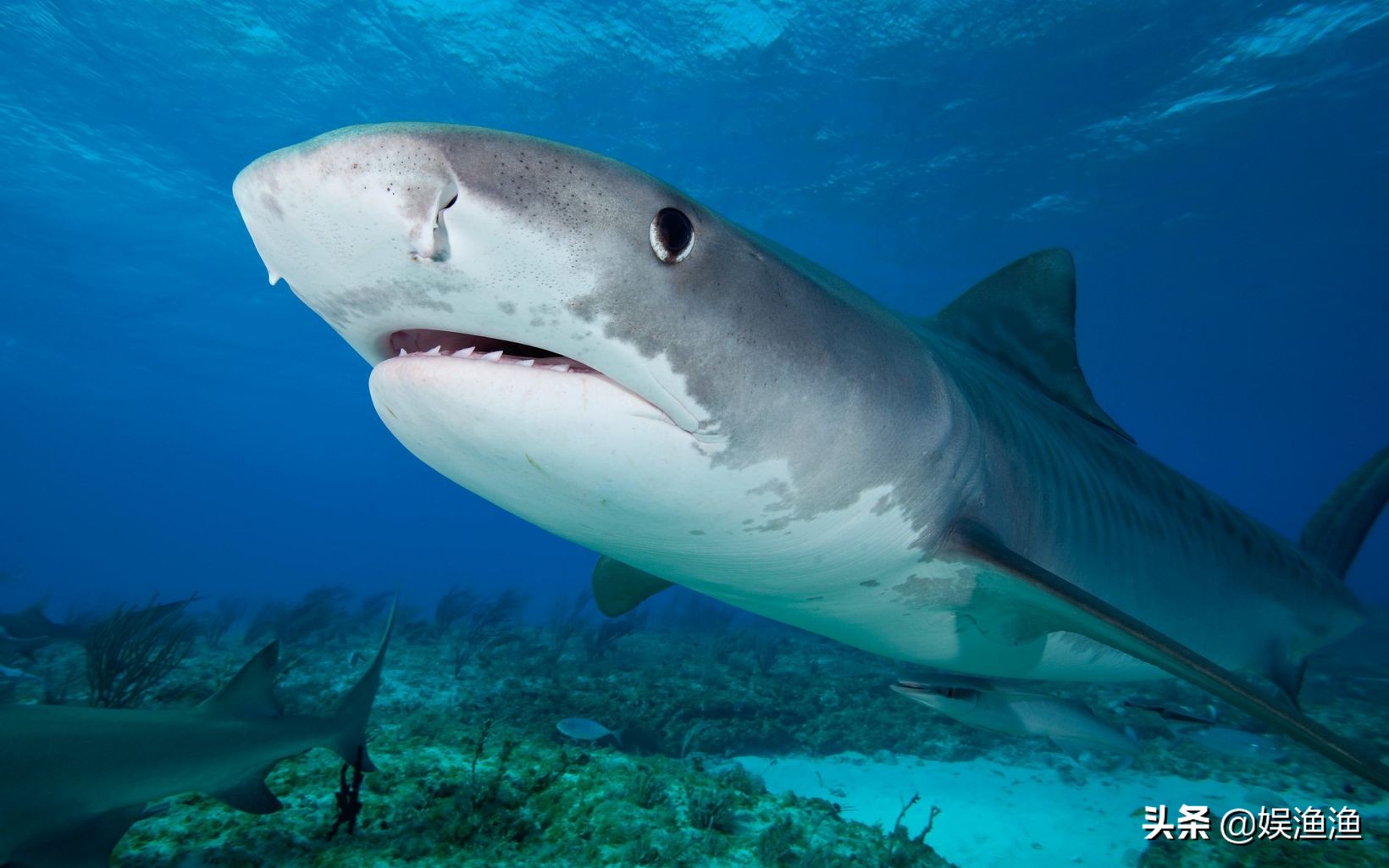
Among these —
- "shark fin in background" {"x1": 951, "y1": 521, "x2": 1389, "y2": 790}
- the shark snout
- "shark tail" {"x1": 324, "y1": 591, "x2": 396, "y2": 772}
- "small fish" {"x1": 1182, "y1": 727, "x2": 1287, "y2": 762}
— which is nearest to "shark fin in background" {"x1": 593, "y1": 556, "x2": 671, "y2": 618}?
"shark tail" {"x1": 324, "y1": 591, "x2": 396, "y2": 772}

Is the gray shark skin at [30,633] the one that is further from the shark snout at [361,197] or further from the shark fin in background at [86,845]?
the shark snout at [361,197]

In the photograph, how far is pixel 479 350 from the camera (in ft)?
5.39

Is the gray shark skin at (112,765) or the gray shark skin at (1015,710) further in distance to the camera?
the gray shark skin at (1015,710)

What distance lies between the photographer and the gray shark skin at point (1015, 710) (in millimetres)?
3943

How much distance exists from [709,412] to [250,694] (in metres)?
2.69

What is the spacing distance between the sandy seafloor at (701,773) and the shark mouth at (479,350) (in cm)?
226

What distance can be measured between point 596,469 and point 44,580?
11505 centimetres

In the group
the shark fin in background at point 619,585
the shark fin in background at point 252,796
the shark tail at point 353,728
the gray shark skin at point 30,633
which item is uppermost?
the shark fin in background at point 619,585

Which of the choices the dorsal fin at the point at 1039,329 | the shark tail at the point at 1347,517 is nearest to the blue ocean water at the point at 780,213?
the shark tail at the point at 1347,517

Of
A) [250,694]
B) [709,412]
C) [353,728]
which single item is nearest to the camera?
[709,412]

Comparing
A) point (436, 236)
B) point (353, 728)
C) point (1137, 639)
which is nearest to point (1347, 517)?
point (1137, 639)

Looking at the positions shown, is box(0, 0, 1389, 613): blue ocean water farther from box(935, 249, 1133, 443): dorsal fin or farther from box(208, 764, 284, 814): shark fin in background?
box(208, 764, 284, 814): shark fin in background

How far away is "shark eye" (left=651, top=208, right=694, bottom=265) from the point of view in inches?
57.5

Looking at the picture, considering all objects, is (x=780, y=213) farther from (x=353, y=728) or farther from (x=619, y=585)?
(x=353, y=728)
